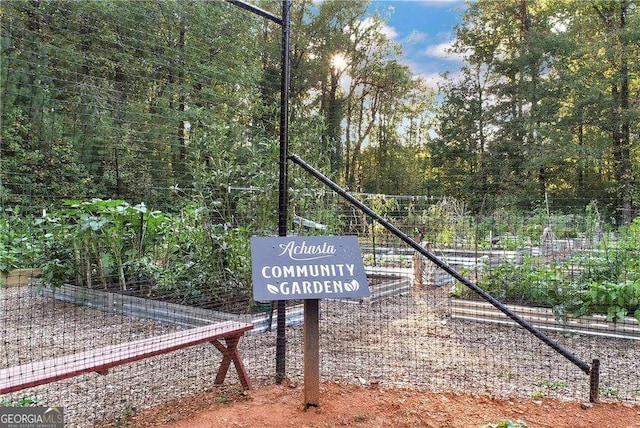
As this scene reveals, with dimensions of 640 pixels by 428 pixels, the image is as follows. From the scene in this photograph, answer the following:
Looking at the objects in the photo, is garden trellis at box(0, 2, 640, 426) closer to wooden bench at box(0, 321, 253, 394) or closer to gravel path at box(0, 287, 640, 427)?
gravel path at box(0, 287, 640, 427)

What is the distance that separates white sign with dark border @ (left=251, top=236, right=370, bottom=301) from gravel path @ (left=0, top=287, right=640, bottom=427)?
0.90 m

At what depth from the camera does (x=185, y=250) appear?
197 inches

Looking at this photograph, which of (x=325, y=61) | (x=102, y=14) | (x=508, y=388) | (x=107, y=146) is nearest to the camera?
(x=508, y=388)

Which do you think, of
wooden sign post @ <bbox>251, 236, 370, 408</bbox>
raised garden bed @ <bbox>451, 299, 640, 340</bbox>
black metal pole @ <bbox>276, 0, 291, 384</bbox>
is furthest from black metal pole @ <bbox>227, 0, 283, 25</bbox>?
raised garden bed @ <bbox>451, 299, 640, 340</bbox>

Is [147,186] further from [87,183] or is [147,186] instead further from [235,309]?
[235,309]

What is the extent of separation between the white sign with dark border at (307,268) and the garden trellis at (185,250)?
0.89 m

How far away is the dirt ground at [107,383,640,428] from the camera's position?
2.32m

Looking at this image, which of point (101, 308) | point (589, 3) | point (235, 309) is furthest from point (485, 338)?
point (589, 3)

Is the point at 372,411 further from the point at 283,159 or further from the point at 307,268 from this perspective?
the point at 283,159

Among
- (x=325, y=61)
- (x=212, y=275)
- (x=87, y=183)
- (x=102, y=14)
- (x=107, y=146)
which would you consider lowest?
(x=212, y=275)

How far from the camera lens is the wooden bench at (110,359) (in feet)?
6.59

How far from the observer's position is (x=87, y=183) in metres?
3.61

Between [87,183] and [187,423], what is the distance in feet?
7.30

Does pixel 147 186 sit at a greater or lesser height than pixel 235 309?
greater
